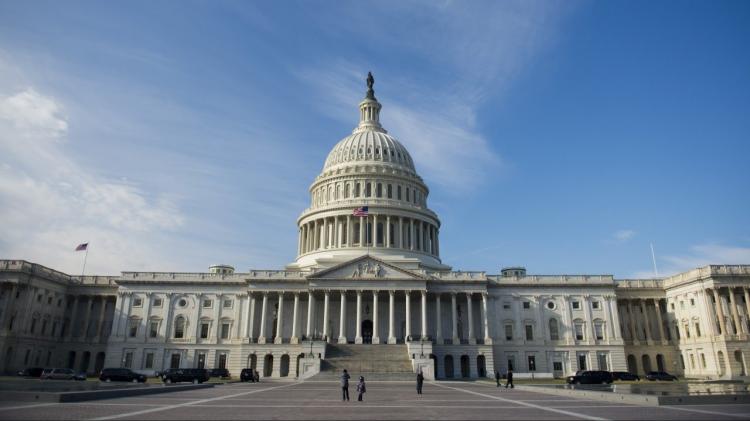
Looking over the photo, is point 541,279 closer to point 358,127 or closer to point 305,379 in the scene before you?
point 305,379

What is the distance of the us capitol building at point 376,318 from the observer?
6944cm

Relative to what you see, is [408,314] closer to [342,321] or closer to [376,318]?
[376,318]

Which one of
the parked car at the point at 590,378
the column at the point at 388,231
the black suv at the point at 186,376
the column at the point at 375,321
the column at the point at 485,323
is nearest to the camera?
the parked car at the point at 590,378

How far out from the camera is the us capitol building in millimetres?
69438

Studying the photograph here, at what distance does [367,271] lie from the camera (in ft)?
238

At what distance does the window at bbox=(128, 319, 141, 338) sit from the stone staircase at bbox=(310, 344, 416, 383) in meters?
32.6

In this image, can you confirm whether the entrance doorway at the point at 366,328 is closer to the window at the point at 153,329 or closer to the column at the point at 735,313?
the window at the point at 153,329

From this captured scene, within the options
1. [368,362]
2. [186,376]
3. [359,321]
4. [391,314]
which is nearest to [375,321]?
[359,321]

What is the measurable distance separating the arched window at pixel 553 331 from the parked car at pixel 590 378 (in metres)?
25.1

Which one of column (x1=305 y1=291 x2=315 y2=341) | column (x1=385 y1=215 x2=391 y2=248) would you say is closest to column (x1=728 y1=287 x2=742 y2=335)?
column (x1=385 y1=215 x2=391 y2=248)

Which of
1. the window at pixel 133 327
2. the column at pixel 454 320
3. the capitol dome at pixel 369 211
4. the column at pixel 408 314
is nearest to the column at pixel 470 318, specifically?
the column at pixel 454 320

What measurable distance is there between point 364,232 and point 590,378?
4736 centimetres

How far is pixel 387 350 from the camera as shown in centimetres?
6594

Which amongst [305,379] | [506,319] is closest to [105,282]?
[305,379]
